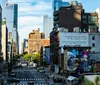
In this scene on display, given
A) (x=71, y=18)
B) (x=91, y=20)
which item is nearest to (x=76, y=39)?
(x=71, y=18)

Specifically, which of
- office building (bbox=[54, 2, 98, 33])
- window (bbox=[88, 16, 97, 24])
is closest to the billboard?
office building (bbox=[54, 2, 98, 33])

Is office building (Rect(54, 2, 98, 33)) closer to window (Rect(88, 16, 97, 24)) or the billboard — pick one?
window (Rect(88, 16, 97, 24))

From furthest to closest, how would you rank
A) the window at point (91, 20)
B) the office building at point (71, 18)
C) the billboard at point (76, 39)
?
the window at point (91, 20) → the office building at point (71, 18) → the billboard at point (76, 39)

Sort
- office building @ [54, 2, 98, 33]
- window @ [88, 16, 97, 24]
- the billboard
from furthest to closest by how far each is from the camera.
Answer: window @ [88, 16, 97, 24], office building @ [54, 2, 98, 33], the billboard

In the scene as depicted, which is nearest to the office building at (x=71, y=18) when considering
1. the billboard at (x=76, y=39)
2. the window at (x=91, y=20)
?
the window at (x=91, y=20)

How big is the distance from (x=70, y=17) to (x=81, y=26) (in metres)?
6.00

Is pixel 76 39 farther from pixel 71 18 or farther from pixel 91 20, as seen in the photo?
pixel 91 20

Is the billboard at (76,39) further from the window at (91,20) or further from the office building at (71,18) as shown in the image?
the window at (91,20)

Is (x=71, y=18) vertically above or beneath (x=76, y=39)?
above

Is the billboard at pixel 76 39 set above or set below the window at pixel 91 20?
below

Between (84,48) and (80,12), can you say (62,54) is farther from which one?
(80,12)

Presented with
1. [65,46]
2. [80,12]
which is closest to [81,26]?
[80,12]

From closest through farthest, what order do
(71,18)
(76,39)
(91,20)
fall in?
(76,39), (71,18), (91,20)

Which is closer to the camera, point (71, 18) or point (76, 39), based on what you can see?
point (76, 39)
